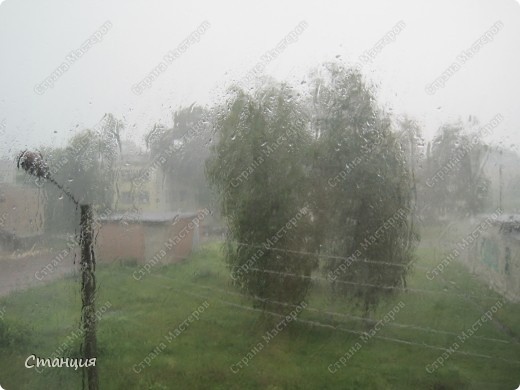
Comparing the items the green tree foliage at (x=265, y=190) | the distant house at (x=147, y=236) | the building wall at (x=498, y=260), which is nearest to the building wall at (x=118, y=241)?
the distant house at (x=147, y=236)

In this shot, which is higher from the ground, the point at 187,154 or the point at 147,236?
the point at 187,154

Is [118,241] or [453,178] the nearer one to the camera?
[453,178]

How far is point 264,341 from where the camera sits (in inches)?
91.7

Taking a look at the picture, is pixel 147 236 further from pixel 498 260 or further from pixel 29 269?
pixel 498 260

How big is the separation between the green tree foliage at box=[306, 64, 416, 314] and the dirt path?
5.07 ft

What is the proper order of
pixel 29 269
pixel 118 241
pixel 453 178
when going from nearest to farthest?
pixel 453 178 → pixel 118 241 → pixel 29 269

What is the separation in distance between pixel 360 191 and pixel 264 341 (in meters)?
0.99

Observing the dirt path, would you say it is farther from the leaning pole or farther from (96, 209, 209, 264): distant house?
(96, 209, 209, 264): distant house

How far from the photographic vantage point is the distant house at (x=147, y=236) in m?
2.34

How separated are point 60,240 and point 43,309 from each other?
1.40 feet

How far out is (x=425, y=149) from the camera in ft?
7.48

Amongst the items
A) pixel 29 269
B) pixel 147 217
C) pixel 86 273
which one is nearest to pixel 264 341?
pixel 147 217

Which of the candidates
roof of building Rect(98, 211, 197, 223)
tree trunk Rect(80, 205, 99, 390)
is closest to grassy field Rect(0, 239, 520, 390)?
tree trunk Rect(80, 205, 99, 390)

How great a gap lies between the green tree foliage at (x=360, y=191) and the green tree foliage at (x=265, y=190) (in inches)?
4.4
